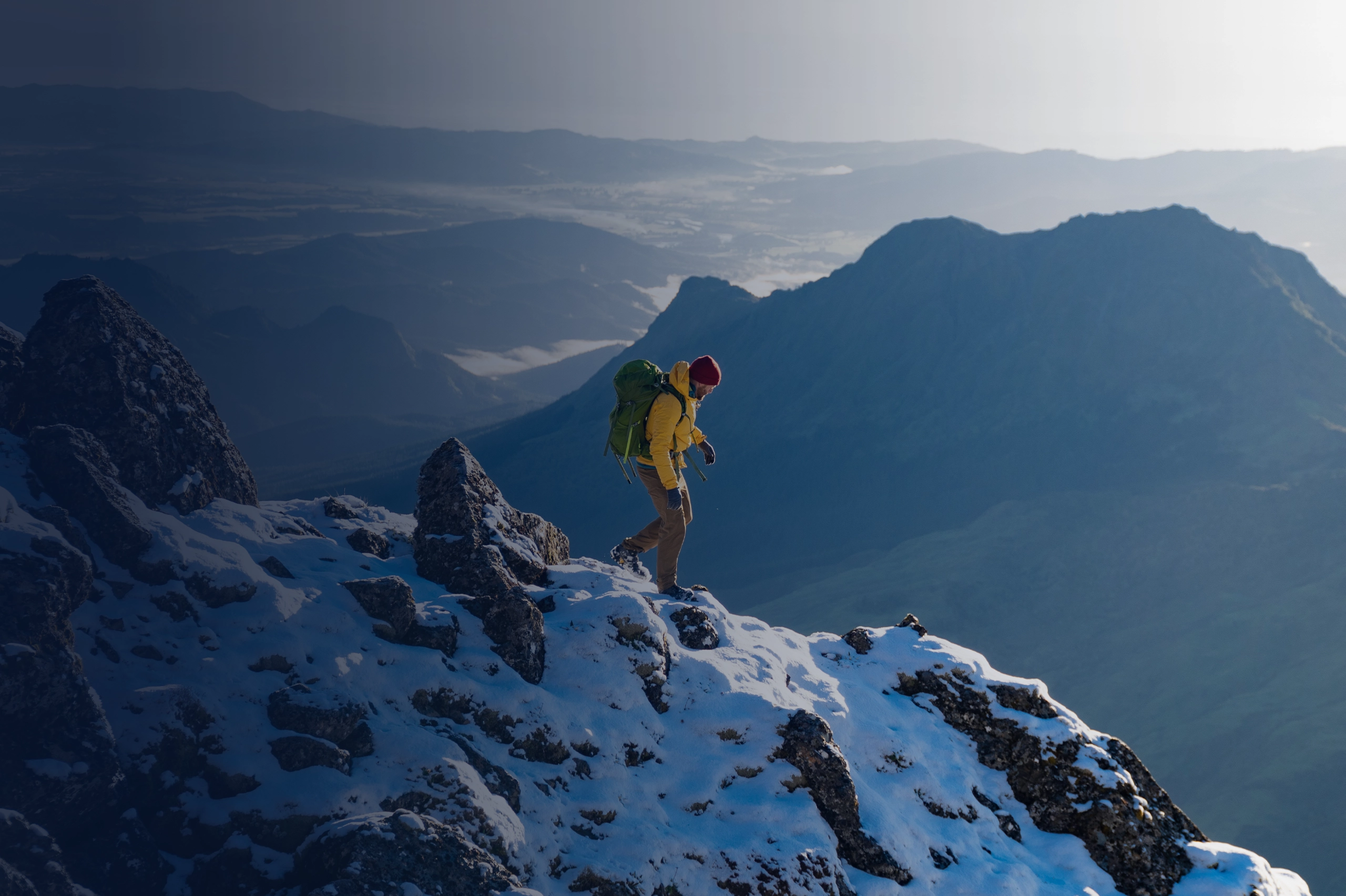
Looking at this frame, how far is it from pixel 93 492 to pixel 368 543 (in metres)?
4.32

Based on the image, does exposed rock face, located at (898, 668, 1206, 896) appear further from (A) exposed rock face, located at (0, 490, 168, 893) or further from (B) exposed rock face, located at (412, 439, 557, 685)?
(A) exposed rock face, located at (0, 490, 168, 893)

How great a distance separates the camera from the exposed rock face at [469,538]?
45.1 ft

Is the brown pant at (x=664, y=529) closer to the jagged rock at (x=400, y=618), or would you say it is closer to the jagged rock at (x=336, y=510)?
the jagged rock at (x=400, y=618)

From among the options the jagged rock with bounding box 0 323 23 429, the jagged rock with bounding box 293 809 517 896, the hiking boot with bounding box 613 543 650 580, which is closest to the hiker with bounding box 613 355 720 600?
the hiking boot with bounding box 613 543 650 580

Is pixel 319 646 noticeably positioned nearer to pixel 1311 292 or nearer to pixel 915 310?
pixel 915 310

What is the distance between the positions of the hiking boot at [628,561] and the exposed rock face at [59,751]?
876 cm

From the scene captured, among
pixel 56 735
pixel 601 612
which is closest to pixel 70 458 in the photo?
pixel 56 735

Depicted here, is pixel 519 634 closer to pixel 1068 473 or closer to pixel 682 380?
pixel 682 380

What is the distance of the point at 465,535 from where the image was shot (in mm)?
14289

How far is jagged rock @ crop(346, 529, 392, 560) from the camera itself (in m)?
15.1

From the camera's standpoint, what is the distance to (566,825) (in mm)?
10016

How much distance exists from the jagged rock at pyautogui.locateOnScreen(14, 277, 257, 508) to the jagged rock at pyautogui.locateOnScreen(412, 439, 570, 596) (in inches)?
156

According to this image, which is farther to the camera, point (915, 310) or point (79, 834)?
point (915, 310)

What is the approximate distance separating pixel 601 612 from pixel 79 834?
22.5ft
